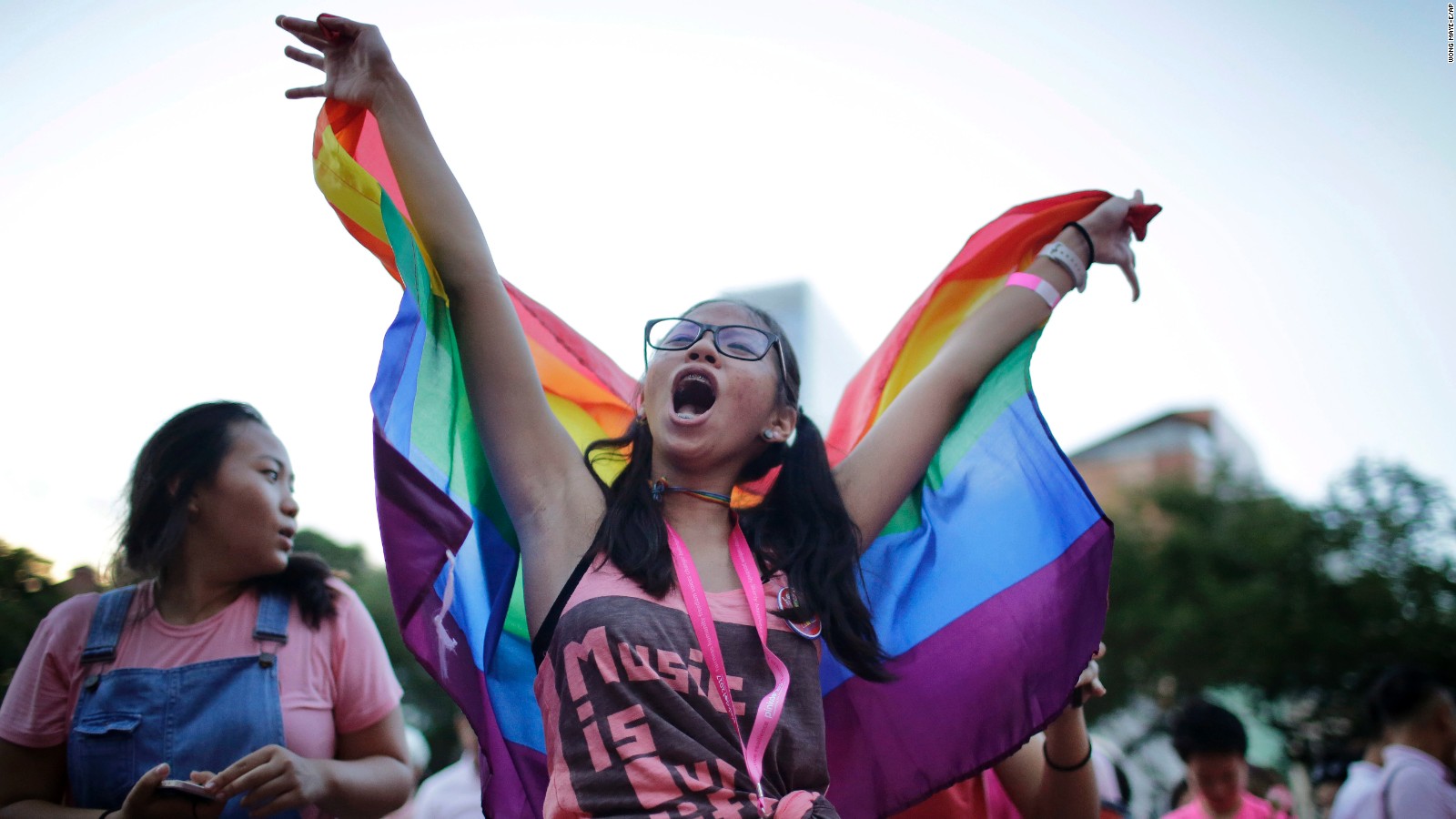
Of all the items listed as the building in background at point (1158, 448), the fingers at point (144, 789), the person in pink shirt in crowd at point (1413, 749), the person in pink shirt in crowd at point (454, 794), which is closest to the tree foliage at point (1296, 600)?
the building in background at point (1158, 448)

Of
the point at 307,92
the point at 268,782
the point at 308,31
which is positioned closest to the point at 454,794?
the point at 268,782

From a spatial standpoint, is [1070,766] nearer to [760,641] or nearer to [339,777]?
[760,641]

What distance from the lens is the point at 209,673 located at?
2.43 metres

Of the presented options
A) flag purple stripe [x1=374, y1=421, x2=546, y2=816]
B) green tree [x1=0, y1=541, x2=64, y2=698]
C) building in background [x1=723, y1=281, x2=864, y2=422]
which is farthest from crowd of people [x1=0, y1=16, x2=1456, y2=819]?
building in background [x1=723, y1=281, x2=864, y2=422]

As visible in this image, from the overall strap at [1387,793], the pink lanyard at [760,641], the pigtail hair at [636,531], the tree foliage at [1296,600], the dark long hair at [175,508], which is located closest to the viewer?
the pink lanyard at [760,641]

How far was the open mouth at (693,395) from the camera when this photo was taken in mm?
2414

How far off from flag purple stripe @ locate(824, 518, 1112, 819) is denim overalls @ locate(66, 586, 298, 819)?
1.30 meters

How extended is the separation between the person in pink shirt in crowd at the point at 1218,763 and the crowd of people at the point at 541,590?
203 cm

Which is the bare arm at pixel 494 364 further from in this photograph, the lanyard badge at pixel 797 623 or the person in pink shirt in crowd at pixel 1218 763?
the person in pink shirt in crowd at pixel 1218 763

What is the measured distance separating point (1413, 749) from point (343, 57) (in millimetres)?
4760

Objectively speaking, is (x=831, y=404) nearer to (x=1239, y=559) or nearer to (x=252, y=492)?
(x=252, y=492)

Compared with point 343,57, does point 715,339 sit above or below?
below

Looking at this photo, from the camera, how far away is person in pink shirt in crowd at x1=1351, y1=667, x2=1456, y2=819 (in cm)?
402

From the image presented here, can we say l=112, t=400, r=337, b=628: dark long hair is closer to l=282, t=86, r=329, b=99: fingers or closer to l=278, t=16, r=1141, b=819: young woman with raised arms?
l=278, t=16, r=1141, b=819: young woman with raised arms
